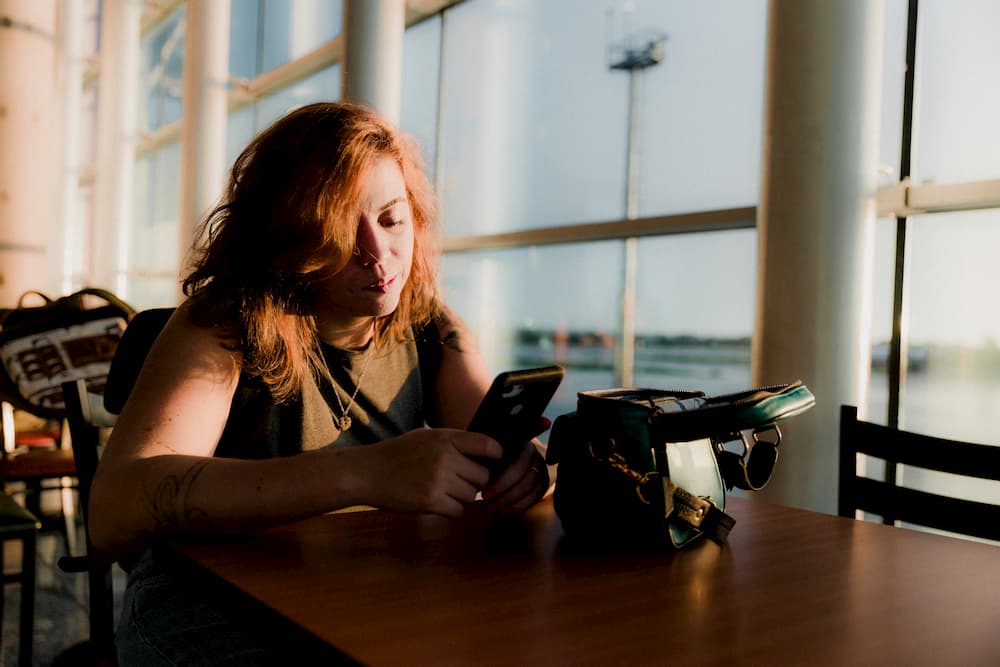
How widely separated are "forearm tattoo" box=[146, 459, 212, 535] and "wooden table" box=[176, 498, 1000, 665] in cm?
3

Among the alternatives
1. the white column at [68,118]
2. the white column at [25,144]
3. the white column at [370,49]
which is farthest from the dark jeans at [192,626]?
the white column at [68,118]

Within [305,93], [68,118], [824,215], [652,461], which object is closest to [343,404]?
Result: [652,461]

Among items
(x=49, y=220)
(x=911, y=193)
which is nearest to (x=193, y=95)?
(x=49, y=220)

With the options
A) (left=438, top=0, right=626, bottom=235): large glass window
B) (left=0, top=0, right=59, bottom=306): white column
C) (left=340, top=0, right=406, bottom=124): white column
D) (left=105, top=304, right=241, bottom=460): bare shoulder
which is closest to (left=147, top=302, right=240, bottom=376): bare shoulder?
(left=105, top=304, right=241, bottom=460): bare shoulder

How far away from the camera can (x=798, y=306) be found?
2.00 meters

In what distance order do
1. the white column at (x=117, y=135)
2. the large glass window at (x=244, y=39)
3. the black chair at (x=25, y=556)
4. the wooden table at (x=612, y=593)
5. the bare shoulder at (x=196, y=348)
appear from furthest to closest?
the white column at (x=117, y=135), the large glass window at (x=244, y=39), the black chair at (x=25, y=556), the bare shoulder at (x=196, y=348), the wooden table at (x=612, y=593)

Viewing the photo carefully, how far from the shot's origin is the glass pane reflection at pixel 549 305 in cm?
310

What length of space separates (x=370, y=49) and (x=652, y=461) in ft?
10.6

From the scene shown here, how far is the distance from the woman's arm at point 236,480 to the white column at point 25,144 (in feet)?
11.5

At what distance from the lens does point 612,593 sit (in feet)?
2.24

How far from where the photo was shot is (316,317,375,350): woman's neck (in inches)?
48.8

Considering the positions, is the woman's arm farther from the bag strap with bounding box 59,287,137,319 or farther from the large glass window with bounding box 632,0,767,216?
the large glass window with bounding box 632,0,767,216

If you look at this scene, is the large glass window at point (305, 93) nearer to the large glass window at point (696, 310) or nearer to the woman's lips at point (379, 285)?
the large glass window at point (696, 310)

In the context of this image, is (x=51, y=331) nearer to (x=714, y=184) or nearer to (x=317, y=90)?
(x=714, y=184)
